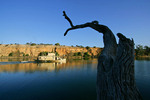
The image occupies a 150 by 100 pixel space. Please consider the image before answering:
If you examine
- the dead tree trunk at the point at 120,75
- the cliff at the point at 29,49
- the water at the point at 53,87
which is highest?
the cliff at the point at 29,49

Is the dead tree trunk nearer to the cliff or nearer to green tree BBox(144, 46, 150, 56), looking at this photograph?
the cliff

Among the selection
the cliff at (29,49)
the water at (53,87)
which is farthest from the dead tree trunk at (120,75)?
the cliff at (29,49)

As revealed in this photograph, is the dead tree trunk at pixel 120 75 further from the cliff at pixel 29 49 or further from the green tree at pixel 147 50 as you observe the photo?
the green tree at pixel 147 50

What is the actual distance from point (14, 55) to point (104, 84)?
8583 centimetres

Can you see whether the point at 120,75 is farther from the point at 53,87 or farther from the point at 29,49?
the point at 29,49

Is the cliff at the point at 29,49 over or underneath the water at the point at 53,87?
over

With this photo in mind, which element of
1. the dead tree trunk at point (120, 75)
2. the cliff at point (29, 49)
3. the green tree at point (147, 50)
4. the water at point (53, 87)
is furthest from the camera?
the green tree at point (147, 50)

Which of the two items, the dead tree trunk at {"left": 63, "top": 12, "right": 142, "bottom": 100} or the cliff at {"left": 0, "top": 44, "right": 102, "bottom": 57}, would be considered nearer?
the dead tree trunk at {"left": 63, "top": 12, "right": 142, "bottom": 100}

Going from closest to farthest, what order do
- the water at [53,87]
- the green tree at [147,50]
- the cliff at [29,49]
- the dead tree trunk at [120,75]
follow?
the dead tree trunk at [120,75] → the water at [53,87] → the cliff at [29,49] → the green tree at [147,50]

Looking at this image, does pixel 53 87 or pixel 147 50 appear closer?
pixel 53 87

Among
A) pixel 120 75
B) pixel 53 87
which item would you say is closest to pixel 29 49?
pixel 53 87

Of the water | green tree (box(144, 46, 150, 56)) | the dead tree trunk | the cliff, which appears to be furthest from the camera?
green tree (box(144, 46, 150, 56))

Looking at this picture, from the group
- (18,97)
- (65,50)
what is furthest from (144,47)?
(18,97)

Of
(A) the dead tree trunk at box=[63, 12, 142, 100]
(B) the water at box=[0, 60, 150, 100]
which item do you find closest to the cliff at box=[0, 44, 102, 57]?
(B) the water at box=[0, 60, 150, 100]
